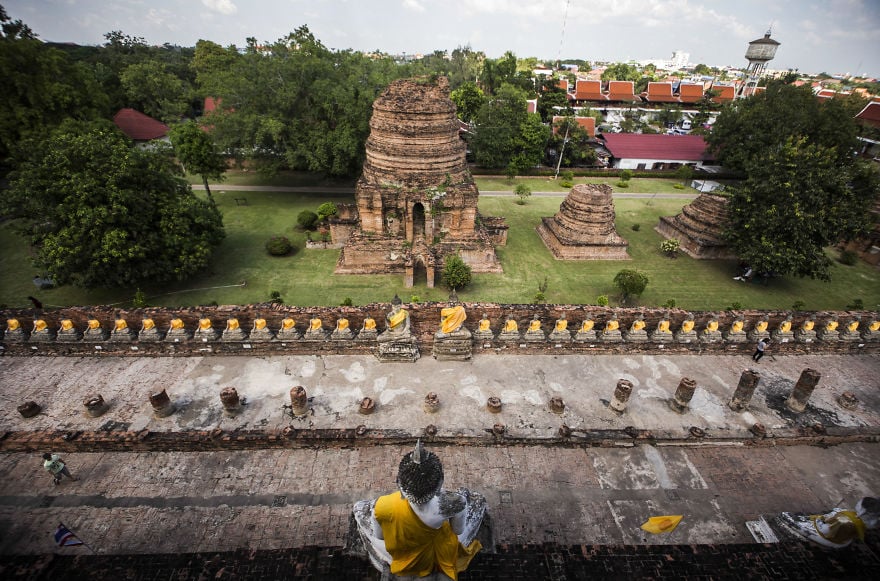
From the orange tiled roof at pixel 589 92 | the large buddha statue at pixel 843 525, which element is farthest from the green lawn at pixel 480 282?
the orange tiled roof at pixel 589 92

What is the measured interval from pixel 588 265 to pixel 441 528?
932 inches

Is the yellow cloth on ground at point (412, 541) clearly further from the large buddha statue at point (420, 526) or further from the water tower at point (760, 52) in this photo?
the water tower at point (760, 52)

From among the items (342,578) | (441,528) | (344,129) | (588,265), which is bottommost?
(588,265)

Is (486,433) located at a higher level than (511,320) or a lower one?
lower

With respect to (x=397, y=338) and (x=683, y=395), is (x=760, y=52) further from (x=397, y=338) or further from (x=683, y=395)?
(x=397, y=338)

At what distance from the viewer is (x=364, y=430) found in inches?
448

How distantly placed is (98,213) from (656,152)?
49.5 meters

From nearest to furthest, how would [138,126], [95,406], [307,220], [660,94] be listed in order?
[95,406]
[307,220]
[138,126]
[660,94]

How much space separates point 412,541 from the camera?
5848 mm

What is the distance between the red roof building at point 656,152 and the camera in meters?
45.5

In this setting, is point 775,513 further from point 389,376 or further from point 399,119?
point 399,119

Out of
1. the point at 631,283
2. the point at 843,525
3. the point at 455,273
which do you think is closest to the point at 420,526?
the point at 843,525

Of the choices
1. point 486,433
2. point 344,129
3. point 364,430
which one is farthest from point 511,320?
point 344,129

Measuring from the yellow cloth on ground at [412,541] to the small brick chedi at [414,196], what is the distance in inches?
709
